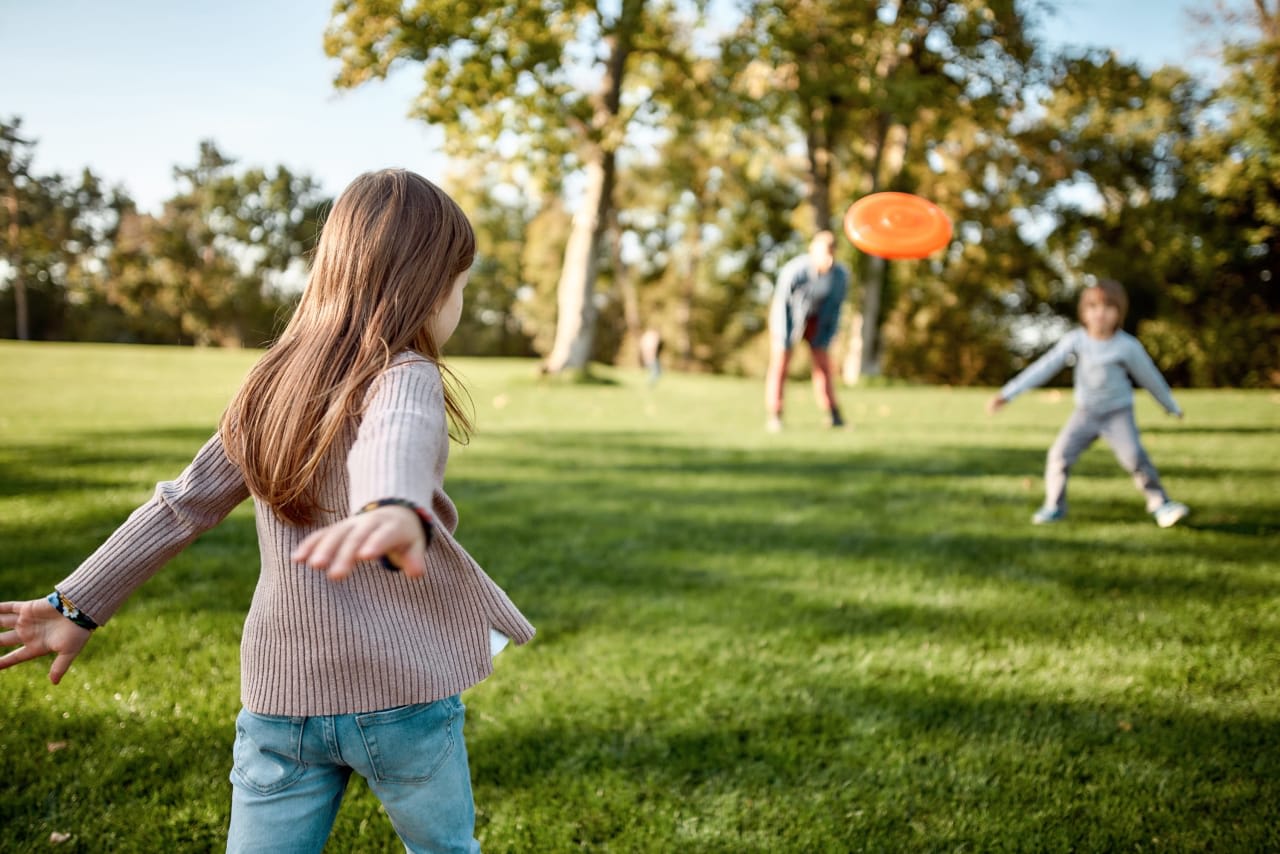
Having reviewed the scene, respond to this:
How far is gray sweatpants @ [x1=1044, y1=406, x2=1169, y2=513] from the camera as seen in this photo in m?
5.55

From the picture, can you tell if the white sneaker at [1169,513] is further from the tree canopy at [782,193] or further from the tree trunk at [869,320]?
the tree trunk at [869,320]

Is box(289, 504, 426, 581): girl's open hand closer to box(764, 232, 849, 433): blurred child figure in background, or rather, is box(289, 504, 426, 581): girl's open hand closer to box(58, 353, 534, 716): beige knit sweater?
box(58, 353, 534, 716): beige knit sweater

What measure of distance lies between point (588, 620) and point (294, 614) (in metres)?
2.44

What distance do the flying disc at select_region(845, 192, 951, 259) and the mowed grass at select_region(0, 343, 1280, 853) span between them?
6.18 ft

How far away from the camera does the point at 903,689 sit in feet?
Result: 10.5

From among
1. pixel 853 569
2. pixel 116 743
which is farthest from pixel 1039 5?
pixel 116 743

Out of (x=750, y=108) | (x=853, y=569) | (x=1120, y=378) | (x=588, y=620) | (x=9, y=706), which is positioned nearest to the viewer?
(x=9, y=706)

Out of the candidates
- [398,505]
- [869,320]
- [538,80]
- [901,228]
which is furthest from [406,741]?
[869,320]

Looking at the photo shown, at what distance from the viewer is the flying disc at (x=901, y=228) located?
207 inches

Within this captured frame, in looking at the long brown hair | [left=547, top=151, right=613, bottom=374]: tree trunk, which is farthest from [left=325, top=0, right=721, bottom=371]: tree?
the long brown hair

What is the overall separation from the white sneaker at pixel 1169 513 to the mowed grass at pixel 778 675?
0.12 m

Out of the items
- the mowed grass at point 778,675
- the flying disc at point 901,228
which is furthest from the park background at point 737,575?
the flying disc at point 901,228

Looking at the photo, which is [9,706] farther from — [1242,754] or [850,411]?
[850,411]

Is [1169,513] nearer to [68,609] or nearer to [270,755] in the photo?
[270,755]
